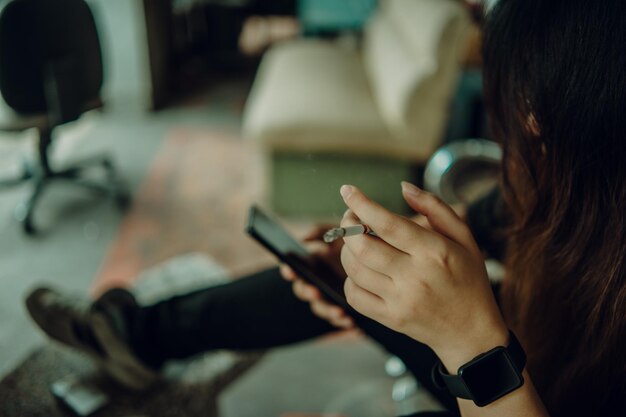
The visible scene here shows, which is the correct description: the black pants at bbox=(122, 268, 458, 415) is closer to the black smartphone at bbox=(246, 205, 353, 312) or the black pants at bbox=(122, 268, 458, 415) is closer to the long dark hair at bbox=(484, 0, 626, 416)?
the black smartphone at bbox=(246, 205, 353, 312)

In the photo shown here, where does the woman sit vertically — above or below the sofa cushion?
above

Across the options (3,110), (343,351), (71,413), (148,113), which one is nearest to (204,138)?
(148,113)

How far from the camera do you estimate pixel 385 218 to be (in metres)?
0.55

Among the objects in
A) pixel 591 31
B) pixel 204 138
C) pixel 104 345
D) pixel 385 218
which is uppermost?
pixel 591 31

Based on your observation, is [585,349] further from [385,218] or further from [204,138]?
[204,138]

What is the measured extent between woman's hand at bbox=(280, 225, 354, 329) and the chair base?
1.49 metres

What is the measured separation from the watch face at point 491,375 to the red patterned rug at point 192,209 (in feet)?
4.40

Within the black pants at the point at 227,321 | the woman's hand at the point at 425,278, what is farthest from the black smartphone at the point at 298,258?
the woman's hand at the point at 425,278

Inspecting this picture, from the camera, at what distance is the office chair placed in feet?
6.06

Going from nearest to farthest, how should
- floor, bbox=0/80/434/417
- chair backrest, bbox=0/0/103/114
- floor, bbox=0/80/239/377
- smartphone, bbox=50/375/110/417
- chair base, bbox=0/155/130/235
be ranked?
smartphone, bbox=50/375/110/417, floor, bbox=0/80/434/417, floor, bbox=0/80/239/377, chair backrest, bbox=0/0/103/114, chair base, bbox=0/155/130/235

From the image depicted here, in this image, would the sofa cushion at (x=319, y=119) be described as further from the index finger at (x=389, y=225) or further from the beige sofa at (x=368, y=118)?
the index finger at (x=389, y=225)

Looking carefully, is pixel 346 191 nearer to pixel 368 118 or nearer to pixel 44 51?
pixel 368 118

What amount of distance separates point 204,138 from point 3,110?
1.13 m

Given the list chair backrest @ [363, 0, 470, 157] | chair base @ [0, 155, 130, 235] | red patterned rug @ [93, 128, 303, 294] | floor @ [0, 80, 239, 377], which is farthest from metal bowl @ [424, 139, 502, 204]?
chair base @ [0, 155, 130, 235]
